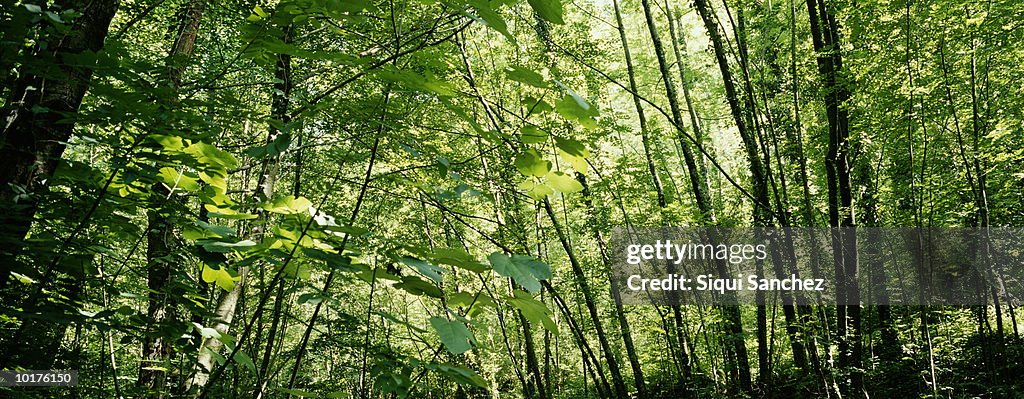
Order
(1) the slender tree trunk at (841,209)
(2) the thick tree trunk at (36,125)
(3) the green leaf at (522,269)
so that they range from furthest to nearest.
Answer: (1) the slender tree trunk at (841,209) < (2) the thick tree trunk at (36,125) < (3) the green leaf at (522,269)

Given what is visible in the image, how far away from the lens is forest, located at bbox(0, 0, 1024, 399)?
0.97 meters

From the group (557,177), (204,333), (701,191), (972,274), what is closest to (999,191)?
(972,274)

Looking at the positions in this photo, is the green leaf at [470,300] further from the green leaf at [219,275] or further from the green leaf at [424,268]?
the green leaf at [219,275]

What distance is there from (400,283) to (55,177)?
0.79 metres

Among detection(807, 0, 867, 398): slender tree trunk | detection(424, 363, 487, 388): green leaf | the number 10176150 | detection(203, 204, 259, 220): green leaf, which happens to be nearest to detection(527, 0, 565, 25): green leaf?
detection(424, 363, 487, 388): green leaf

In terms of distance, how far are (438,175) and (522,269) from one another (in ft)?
6.98

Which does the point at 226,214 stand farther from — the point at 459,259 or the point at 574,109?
the point at 574,109

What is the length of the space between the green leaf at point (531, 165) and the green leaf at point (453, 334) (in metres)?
0.28

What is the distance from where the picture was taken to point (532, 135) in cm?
92

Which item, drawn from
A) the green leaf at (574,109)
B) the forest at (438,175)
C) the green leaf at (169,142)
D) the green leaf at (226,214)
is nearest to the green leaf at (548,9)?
the forest at (438,175)

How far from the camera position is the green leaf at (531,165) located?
0.92 metres

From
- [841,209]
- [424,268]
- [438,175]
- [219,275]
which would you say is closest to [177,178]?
[219,275]

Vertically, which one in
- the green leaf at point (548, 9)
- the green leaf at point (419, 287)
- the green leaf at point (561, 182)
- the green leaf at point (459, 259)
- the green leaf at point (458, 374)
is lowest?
the green leaf at point (458, 374)

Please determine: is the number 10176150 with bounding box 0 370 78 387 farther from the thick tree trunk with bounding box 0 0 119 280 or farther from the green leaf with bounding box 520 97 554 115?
the green leaf with bounding box 520 97 554 115
